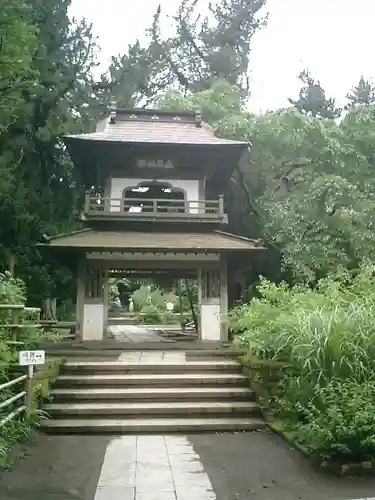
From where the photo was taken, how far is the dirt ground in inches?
157

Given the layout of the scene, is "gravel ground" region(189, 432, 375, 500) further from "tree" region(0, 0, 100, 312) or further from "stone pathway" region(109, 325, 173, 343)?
"tree" region(0, 0, 100, 312)

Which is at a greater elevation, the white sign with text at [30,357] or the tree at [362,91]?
the tree at [362,91]

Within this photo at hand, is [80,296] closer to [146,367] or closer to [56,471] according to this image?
[146,367]

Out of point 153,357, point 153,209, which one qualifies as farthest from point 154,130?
point 153,357

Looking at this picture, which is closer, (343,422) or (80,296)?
(343,422)

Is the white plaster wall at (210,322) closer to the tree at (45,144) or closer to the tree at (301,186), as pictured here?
the tree at (301,186)

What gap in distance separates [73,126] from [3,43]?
27.1ft

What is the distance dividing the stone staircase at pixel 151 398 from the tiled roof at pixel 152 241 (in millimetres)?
2896

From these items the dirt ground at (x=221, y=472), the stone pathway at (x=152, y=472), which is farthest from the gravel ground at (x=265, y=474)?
the stone pathway at (x=152, y=472)

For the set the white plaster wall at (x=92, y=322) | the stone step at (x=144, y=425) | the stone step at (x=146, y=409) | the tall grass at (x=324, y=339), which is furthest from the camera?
the white plaster wall at (x=92, y=322)

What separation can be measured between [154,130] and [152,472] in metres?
10.9

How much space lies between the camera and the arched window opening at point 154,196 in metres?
12.2

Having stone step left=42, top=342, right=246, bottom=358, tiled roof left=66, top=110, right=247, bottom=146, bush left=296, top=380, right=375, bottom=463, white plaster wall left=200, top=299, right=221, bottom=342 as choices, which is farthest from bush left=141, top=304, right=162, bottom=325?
bush left=296, top=380, right=375, bottom=463

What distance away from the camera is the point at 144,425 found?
620 centimetres
